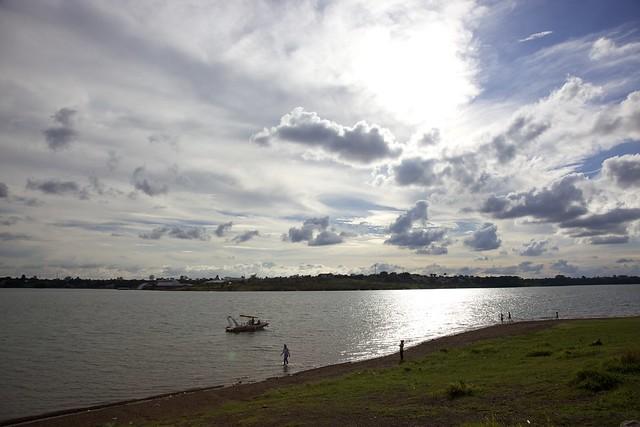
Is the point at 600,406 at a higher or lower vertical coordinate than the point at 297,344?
higher

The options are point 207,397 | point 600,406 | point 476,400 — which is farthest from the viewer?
point 207,397

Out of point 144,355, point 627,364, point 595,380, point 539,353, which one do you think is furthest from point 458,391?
point 144,355

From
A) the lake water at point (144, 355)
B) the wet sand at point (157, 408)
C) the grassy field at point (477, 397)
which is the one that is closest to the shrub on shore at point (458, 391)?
→ the grassy field at point (477, 397)

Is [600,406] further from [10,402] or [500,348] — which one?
[10,402]

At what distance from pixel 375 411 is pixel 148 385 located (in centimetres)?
3017

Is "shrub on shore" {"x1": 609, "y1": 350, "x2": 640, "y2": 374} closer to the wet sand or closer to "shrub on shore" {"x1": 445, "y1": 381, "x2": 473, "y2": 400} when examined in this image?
"shrub on shore" {"x1": 445, "y1": 381, "x2": 473, "y2": 400}

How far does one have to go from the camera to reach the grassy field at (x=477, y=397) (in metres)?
17.1

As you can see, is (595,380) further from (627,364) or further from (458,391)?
(458,391)

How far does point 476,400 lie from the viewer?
20.7 m

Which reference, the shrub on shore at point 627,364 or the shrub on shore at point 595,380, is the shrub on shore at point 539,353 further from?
the shrub on shore at point 595,380

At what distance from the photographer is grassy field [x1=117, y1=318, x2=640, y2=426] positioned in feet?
56.0

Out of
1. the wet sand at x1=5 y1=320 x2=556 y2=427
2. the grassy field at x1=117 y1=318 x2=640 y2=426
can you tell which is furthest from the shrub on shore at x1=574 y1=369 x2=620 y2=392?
the wet sand at x1=5 y1=320 x2=556 y2=427

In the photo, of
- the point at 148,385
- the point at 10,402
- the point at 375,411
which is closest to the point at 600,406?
the point at 375,411

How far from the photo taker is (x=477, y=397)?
2123 cm
